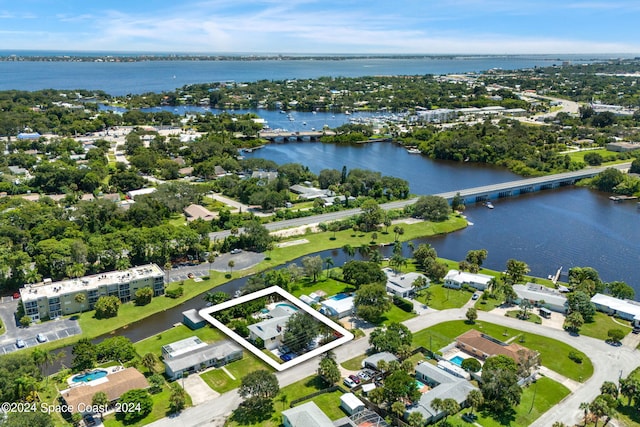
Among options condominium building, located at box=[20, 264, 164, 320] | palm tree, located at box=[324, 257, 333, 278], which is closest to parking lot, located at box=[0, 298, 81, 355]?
condominium building, located at box=[20, 264, 164, 320]

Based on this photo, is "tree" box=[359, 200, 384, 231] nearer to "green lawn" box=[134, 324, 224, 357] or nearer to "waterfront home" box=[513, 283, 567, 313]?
"waterfront home" box=[513, 283, 567, 313]

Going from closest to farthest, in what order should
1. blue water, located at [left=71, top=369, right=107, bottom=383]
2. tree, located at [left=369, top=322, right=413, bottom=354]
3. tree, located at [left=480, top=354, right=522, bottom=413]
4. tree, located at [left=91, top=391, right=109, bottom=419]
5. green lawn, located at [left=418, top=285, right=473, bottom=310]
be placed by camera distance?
tree, located at [left=91, top=391, right=109, bottom=419]
tree, located at [left=480, top=354, right=522, bottom=413]
blue water, located at [left=71, top=369, right=107, bottom=383]
tree, located at [left=369, top=322, right=413, bottom=354]
green lawn, located at [left=418, top=285, right=473, bottom=310]

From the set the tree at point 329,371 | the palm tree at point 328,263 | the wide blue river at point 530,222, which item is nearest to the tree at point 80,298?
the tree at point 329,371

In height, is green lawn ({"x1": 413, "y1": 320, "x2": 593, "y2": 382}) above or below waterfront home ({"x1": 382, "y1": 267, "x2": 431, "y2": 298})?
below

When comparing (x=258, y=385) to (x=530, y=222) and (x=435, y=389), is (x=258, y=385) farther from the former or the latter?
(x=530, y=222)

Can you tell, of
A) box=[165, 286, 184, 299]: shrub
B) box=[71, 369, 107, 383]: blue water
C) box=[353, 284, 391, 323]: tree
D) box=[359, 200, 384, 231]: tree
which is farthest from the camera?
box=[359, 200, 384, 231]: tree

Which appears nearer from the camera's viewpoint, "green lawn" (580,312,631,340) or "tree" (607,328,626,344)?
"tree" (607,328,626,344)

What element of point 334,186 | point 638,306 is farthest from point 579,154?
point 638,306
